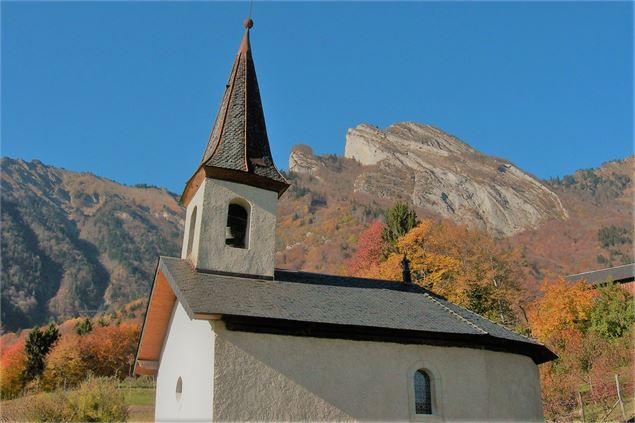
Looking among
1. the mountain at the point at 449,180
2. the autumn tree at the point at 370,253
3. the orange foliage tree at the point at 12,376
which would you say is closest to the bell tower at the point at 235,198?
the autumn tree at the point at 370,253

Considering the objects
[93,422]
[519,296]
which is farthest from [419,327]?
[519,296]

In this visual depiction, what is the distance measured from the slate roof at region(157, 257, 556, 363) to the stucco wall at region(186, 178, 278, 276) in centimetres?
41

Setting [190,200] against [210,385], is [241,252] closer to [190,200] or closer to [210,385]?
[190,200]

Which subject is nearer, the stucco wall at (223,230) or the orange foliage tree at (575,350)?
the stucco wall at (223,230)

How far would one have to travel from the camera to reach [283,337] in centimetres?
1373

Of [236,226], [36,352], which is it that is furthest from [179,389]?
[36,352]

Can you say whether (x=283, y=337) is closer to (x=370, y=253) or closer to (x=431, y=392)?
(x=431, y=392)

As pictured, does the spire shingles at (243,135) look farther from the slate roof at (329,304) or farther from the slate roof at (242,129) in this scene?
the slate roof at (329,304)

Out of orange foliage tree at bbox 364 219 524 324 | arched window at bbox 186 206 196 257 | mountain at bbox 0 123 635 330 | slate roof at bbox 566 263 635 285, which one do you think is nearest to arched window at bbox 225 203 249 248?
arched window at bbox 186 206 196 257

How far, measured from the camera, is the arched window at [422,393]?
14.5 meters

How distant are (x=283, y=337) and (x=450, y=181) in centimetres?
14544

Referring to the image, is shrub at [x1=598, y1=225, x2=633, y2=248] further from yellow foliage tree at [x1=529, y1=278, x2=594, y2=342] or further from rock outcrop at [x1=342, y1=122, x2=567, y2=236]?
yellow foliage tree at [x1=529, y1=278, x2=594, y2=342]

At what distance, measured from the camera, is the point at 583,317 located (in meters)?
41.8

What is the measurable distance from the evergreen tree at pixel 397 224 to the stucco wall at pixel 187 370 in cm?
3906
